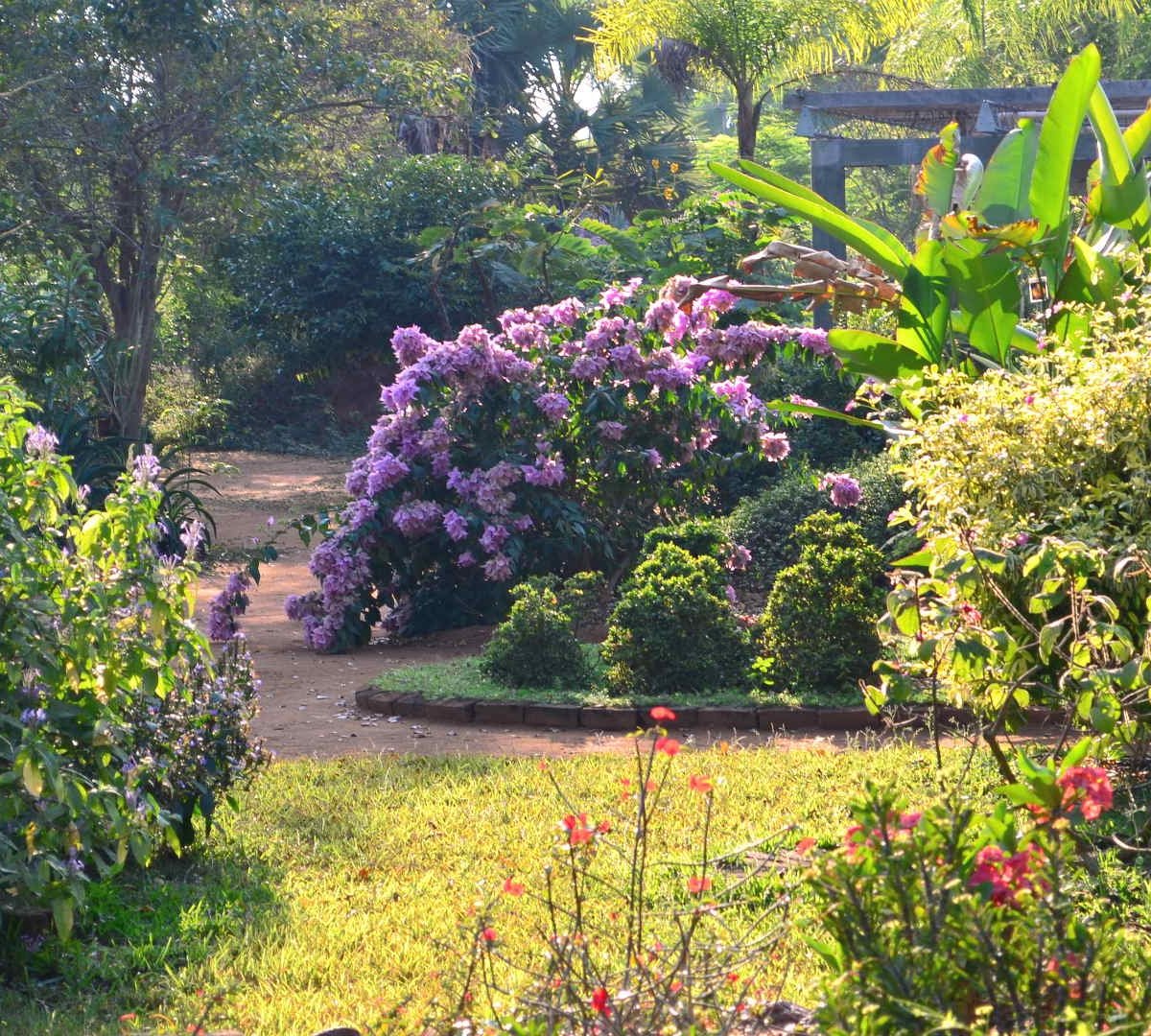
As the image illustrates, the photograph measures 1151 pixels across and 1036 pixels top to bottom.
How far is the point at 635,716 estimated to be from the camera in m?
6.71

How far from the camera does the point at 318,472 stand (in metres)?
19.5

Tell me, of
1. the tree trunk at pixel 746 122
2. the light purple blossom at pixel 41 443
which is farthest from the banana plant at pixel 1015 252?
the tree trunk at pixel 746 122

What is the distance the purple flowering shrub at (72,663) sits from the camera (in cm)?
346

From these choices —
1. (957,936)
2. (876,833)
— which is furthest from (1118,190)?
(957,936)

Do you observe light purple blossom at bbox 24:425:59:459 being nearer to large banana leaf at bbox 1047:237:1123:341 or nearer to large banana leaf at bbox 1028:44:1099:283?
large banana leaf at bbox 1047:237:1123:341

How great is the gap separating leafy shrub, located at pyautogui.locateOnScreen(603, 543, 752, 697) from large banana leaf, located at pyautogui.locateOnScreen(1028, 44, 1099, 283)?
2194 mm

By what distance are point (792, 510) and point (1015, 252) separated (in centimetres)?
335

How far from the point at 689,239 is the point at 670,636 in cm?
723

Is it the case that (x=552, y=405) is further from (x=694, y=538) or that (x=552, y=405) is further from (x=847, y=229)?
(x=847, y=229)

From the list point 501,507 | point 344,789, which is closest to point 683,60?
point 501,507

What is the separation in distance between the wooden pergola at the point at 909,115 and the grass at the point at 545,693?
24.9 feet

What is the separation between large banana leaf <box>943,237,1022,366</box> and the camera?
20.9ft

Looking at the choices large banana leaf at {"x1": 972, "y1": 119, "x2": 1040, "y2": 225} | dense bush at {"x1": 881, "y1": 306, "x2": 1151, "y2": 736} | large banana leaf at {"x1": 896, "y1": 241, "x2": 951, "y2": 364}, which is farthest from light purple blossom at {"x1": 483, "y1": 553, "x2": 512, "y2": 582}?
dense bush at {"x1": 881, "y1": 306, "x2": 1151, "y2": 736}

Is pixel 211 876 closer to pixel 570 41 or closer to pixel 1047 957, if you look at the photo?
pixel 1047 957
